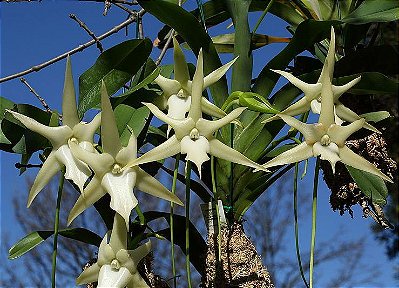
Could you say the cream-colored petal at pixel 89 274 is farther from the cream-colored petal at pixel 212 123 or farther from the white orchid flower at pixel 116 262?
the cream-colored petal at pixel 212 123

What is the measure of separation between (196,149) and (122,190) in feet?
0.29

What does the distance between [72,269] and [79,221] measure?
42cm

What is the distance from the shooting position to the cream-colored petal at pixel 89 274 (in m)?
0.62

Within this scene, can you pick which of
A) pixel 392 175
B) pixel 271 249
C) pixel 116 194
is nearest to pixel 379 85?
pixel 392 175

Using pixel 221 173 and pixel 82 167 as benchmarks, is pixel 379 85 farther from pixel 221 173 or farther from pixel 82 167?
pixel 82 167

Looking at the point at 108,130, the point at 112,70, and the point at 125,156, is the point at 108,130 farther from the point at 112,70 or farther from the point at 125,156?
the point at 112,70

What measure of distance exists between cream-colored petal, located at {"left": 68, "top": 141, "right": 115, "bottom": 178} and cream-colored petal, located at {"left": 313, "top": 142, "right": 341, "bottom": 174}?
0.22 metres

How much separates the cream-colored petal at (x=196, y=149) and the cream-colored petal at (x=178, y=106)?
0.07m

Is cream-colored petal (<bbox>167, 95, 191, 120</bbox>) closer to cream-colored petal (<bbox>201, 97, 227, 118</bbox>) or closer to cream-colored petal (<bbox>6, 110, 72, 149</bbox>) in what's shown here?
cream-colored petal (<bbox>201, 97, 227, 118</bbox>)

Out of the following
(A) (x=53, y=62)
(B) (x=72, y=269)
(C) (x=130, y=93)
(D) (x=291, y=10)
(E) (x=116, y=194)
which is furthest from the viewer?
(B) (x=72, y=269)

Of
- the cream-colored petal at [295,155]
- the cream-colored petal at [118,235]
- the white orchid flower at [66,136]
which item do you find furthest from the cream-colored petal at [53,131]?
the cream-colored petal at [295,155]

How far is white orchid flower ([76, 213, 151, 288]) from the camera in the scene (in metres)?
0.60

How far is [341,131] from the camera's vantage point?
617 millimetres

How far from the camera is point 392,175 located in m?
1.01
